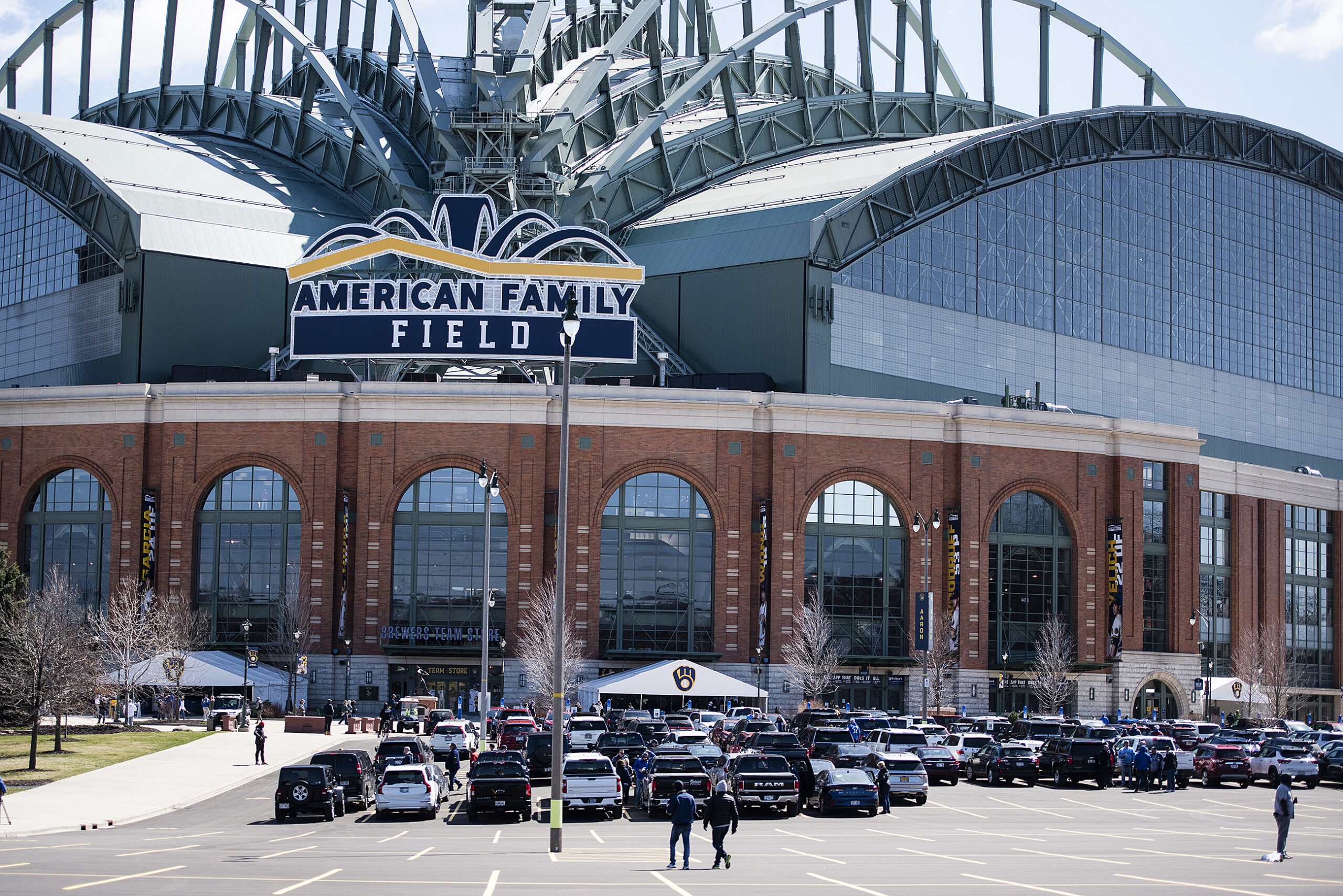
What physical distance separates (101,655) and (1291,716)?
75.3 meters

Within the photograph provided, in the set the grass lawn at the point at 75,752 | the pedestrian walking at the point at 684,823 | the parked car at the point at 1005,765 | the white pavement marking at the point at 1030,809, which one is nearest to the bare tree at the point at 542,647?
the grass lawn at the point at 75,752

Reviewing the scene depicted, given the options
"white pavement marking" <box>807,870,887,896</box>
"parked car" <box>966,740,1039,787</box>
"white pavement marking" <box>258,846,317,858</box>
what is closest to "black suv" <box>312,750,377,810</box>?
"white pavement marking" <box>258,846,317,858</box>

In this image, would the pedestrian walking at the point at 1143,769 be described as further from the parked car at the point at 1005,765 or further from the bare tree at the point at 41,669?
the bare tree at the point at 41,669

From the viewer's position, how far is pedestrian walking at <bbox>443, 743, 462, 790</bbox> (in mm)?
49750

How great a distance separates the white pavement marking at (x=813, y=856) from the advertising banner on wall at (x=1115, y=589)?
2406 inches

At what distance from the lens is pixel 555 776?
32094 millimetres

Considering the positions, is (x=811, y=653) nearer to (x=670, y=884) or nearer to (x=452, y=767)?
(x=452, y=767)

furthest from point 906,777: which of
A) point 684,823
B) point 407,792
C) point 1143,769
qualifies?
point 684,823

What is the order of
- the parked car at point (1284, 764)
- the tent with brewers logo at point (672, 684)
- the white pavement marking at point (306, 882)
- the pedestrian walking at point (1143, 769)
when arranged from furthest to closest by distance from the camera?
the tent with brewers logo at point (672, 684)
the parked car at point (1284, 764)
the pedestrian walking at point (1143, 769)
the white pavement marking at point (306, 882)

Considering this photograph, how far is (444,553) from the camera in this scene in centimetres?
8631

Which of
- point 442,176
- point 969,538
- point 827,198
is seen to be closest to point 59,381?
point 442,176

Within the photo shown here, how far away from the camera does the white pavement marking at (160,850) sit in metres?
31.5

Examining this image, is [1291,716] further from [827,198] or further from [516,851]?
[516,851]

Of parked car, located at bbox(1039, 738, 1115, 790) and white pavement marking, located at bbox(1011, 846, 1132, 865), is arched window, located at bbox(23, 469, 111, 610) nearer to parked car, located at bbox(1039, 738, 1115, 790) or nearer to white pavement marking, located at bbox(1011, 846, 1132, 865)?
parked car, located at bbox(1039, 738, 1115, 790)
